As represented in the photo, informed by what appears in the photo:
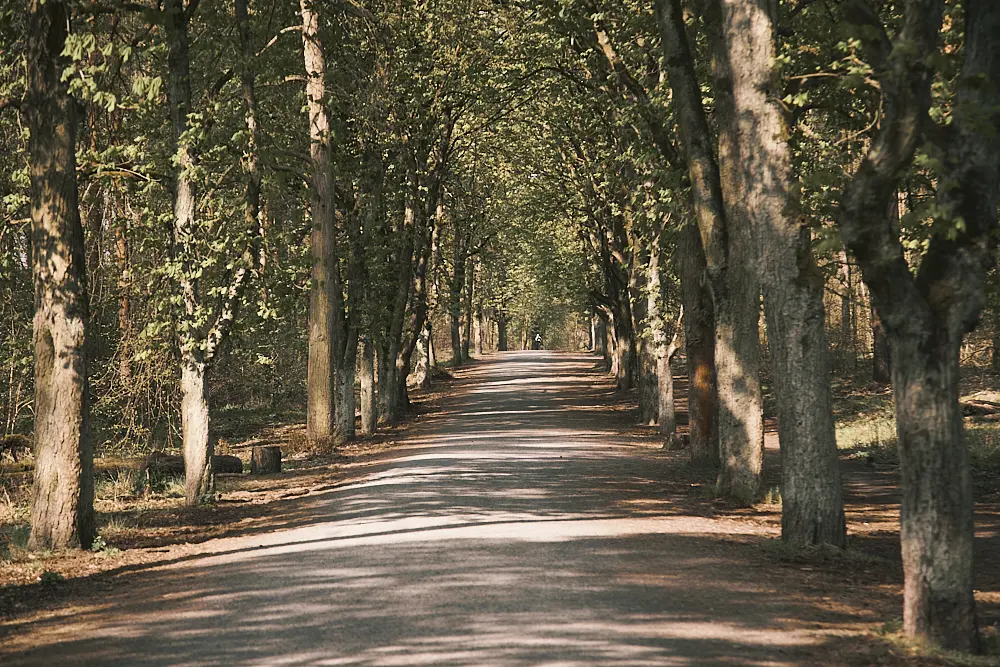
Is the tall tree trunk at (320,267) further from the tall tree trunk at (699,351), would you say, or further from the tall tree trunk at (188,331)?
the tall tree trunk at (699,351)

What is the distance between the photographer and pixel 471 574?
1018 cm

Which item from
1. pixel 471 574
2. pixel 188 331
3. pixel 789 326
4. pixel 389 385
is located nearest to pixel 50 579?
pixel 471 574

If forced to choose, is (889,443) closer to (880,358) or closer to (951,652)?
(880,358)

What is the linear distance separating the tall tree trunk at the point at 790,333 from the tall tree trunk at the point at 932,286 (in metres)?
3.36

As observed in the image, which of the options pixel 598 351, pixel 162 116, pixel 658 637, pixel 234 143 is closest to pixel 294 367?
pixel 162 116

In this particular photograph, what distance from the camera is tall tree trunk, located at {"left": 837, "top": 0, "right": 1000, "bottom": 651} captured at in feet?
24.9

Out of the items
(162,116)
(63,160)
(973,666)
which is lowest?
(973,666)

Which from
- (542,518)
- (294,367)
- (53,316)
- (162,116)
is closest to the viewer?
(53,316)

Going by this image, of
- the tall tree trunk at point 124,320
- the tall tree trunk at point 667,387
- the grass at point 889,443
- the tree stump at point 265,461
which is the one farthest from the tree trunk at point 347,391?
the grass at point 889,443

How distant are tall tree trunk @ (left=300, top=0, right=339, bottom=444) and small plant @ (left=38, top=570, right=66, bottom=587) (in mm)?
12776

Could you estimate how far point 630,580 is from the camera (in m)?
9.98

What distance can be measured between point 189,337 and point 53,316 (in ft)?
12.2

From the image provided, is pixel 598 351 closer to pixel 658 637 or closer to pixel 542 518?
pixel 542 518

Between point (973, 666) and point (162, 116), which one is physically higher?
point (162, 116)
